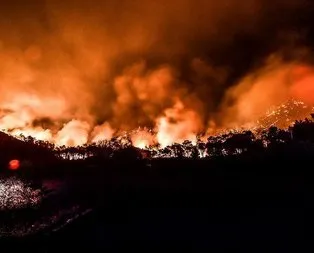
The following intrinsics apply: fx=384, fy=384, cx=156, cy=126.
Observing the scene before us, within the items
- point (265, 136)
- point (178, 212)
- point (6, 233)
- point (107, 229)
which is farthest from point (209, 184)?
point (265, 136)

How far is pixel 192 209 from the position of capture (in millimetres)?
36031

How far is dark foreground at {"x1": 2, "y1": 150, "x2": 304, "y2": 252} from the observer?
93.0ft

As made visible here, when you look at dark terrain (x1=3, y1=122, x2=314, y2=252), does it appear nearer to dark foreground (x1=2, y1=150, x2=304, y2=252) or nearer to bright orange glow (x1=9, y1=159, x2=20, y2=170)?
dark foreground (x1=2, y1=150, x2=304, y2=252)

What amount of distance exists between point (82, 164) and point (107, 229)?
42.6 meters

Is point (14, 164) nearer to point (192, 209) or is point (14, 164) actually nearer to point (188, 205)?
point (188, 205)

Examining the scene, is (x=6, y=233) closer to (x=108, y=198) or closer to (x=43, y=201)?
(x=108, y=198)

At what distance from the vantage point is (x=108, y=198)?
130 ft

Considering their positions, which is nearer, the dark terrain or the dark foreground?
the dark foreground

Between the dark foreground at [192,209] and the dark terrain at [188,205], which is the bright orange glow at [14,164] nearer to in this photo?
the dark terrain at [188,205]

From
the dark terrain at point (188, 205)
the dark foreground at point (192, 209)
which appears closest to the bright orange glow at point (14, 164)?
the dark terrain at point (188, 205)

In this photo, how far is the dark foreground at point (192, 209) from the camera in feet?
93.0

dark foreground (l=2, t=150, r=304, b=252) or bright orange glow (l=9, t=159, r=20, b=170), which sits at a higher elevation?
bright orange glow (l=9, t=159, r=20, b=170)

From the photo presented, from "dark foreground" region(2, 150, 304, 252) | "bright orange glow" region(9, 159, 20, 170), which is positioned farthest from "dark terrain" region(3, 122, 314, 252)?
"bright orange glow" region(9, 159, 20, 170)

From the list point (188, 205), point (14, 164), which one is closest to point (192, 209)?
point (188, 205)
